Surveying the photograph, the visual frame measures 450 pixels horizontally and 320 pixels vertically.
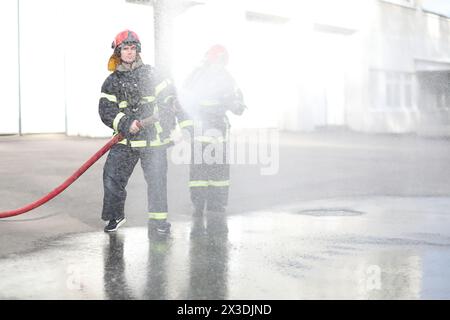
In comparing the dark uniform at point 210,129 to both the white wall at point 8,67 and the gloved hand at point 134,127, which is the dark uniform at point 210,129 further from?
the white wall at point 8,67

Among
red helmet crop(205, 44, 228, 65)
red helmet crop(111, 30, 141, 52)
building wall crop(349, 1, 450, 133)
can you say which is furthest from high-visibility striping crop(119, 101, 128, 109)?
building wall crop(349, 1, 450, 133)

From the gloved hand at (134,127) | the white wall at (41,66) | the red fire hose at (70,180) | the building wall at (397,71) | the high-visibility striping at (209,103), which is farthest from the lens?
the building wall at (397,71)

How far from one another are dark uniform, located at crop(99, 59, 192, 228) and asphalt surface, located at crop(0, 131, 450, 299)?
37 cm

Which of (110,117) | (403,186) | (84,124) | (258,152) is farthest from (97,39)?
(110,117)

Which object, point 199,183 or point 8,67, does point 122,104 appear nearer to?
point 199,183

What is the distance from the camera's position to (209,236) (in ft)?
19.4

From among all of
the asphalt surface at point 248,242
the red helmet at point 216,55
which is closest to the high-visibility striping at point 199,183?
the asphalt surface at point 248,242

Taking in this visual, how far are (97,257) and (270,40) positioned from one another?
18331 mm

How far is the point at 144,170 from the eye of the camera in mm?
5941

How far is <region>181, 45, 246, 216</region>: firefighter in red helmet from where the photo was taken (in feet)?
24.1

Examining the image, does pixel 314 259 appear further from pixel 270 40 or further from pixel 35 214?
pixel 270 40

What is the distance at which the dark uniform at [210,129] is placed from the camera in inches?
289

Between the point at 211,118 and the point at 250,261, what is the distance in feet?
9.48

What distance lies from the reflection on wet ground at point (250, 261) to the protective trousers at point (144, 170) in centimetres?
27
